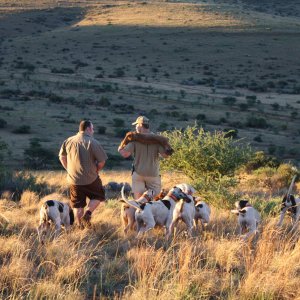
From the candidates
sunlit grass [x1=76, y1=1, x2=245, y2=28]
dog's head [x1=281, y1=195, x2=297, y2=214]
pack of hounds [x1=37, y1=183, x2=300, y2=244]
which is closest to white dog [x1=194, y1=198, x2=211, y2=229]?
pack of hounds [x1=37, y1=183, x2=300, y2=244]

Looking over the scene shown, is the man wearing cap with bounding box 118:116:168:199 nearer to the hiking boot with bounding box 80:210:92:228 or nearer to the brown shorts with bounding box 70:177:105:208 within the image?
the brown shorts with bounding box 70:177:105:208

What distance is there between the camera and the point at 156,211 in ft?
28.3

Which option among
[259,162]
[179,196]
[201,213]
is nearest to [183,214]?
[179,196]

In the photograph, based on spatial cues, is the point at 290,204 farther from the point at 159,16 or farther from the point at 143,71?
the point at 159,16

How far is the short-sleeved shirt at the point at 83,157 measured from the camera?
8.80 metres

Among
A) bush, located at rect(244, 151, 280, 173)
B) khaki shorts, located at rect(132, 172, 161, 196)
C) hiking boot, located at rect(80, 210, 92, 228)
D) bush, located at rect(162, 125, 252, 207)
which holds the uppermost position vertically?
khaki shorts, located at rect(132, 172, 161, 196)

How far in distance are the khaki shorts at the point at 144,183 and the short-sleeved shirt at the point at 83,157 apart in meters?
0.94

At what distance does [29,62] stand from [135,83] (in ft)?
62.6

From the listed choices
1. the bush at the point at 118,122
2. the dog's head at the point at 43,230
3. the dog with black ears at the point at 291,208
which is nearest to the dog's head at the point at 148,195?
the dog's head at the point at 43,230

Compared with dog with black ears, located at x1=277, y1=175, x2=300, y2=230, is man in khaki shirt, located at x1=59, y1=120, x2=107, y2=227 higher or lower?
higher

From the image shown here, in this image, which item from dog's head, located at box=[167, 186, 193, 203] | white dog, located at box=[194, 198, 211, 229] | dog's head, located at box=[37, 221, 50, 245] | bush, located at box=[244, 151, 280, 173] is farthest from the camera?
bush, located at box=[244, 151, 280, 173]

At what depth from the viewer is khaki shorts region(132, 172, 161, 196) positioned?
980 cm

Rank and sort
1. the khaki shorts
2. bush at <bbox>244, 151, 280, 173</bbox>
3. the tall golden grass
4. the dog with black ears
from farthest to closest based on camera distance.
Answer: bush at <bbox>244, 151, 280, 173</bbox> → the khaki shorts → the dog with black ears → the tall golden grass

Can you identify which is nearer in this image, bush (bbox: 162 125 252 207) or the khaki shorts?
the khaki shorts
